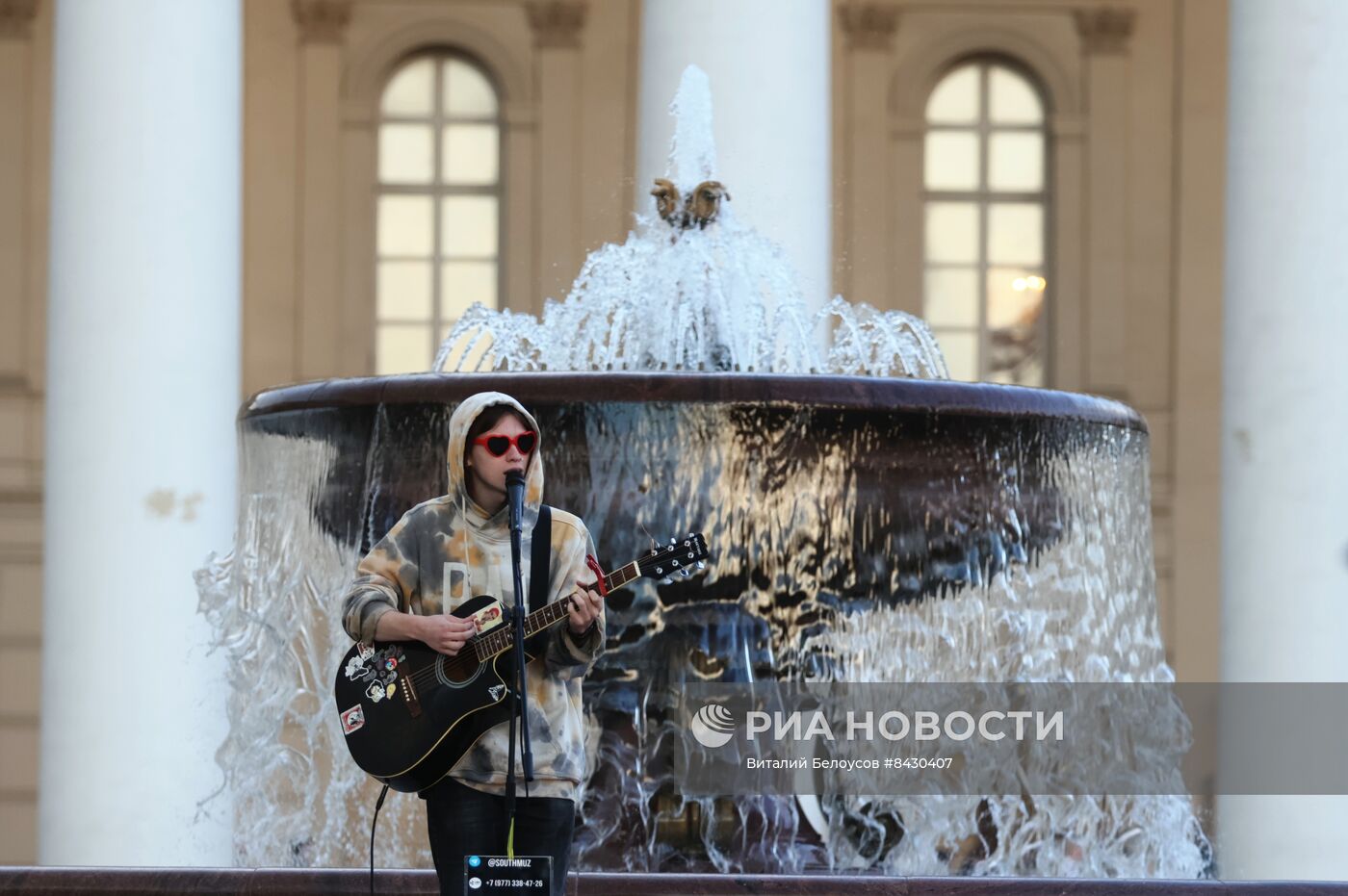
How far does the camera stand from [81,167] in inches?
490

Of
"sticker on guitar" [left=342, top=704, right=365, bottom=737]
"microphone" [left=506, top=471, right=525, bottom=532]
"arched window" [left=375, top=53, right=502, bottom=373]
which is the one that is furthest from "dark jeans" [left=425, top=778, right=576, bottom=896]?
"arched window" [left=375, top=53, right=502, bottom=373]

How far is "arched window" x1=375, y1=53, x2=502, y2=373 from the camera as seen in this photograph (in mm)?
19703

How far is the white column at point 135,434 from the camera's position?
39.7 ft

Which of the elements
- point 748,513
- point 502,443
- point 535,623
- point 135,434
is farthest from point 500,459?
point 135,434

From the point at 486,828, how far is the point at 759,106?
861 centimetres

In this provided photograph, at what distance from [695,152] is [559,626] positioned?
7.74 m

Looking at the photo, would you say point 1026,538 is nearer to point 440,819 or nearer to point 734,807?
point 734,807

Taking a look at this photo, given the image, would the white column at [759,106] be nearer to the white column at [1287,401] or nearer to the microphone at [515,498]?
the white column at [1287,401]

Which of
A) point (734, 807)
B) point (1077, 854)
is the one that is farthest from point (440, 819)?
point (1077, 854)

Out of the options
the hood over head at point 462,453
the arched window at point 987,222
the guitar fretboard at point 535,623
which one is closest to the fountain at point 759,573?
the hood over head at point 462,453

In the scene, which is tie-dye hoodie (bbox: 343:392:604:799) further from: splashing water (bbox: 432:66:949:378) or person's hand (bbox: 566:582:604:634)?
splashing water (bbox: 432:66:949:378)

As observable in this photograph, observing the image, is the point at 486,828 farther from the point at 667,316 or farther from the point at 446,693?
the point at 667,316

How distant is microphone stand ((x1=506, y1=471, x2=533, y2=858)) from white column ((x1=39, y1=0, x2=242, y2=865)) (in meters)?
8.28

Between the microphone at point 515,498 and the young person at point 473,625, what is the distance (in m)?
0.04
